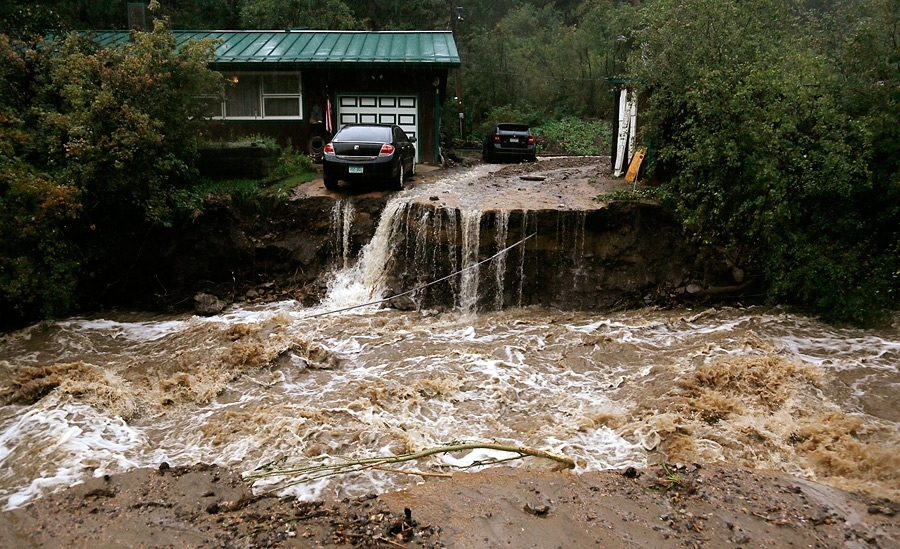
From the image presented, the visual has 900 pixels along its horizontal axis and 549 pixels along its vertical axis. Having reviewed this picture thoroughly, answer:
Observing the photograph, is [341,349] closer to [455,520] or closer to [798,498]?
[455,520]

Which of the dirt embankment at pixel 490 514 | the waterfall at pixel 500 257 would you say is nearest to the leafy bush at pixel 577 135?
the waterfall at pixel 500 257

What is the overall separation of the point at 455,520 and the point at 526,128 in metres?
18.2

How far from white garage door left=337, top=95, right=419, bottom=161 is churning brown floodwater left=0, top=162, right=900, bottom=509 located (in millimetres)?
8311

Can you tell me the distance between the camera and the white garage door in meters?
18.8

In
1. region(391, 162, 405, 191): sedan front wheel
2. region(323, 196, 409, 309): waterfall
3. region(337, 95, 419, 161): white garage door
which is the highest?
region(337, 95, 419, 161): white garage door

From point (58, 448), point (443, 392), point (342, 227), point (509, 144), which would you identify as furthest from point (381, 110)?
point (58, 448)

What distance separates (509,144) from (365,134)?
8.10 m

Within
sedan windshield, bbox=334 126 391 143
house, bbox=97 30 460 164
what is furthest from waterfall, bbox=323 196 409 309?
house, bbox=97 30 460 164

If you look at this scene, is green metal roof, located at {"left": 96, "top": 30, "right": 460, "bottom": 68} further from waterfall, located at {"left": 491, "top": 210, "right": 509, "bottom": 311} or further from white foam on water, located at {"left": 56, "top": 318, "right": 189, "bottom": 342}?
white foam on water, located at {"left": 56, "top": 318, "right": 189, "bottom": 342}

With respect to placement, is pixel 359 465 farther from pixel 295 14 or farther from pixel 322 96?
pixel 295 14

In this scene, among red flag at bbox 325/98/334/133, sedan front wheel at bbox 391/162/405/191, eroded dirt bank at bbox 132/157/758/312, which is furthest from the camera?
red flag at bbox 325/98/334/133

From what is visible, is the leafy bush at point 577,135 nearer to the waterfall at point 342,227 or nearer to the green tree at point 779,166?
the green tree at point 779,166

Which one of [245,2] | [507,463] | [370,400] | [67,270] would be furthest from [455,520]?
[245,2]

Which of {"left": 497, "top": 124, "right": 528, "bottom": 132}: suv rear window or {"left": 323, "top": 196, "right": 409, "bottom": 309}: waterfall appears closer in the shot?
{"left": 323, "top": 196, "right": 409, "bottom": 309}: waterfall
